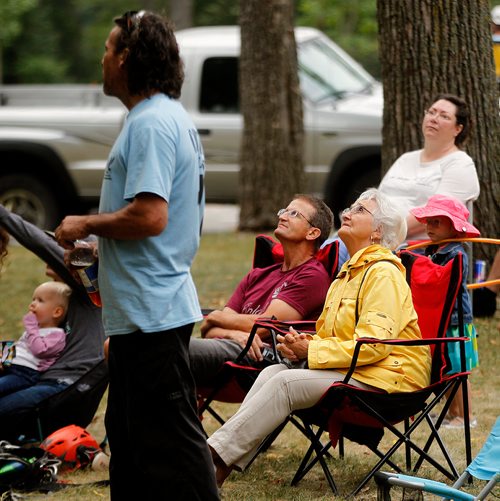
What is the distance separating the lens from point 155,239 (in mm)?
3883

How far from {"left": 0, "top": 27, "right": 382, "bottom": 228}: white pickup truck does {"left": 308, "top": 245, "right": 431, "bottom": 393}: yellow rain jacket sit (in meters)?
7.87

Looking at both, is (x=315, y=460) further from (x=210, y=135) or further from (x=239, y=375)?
(x=210, y=135)

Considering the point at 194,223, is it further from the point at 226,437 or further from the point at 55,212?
the point at 55,212

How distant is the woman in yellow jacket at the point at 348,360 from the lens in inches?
190

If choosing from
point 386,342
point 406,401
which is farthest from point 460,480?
point 386,342

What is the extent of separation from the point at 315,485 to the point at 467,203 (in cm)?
235

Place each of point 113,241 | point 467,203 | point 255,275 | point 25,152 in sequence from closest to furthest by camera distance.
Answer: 1. point 113,241
2. point 255,275
3. point 467,203
4. point 25,152

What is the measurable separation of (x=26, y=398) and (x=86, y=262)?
1.58 metres

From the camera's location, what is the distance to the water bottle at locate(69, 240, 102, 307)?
4.21 meters

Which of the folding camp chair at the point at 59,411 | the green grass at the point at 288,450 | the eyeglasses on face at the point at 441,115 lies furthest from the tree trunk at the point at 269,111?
the folding camp chair at the point at 59,411

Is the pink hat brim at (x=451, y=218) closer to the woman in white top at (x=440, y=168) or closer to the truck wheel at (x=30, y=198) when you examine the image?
the woman in white top at (x=440, y=168)

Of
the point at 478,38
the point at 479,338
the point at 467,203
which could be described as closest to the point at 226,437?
the point at 467,203

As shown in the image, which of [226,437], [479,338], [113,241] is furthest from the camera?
[479,338]

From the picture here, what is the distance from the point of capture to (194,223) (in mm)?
3973
